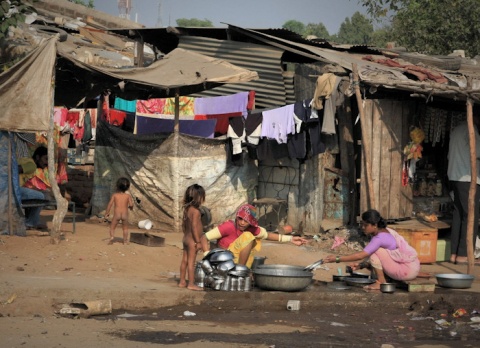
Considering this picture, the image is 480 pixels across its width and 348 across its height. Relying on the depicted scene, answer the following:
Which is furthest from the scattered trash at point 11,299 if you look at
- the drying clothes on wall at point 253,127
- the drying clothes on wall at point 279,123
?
the drying clothes on wall at point 253,127

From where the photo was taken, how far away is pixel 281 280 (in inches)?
375

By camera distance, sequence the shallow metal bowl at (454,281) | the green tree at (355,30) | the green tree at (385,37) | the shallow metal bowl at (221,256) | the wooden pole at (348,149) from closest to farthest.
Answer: the shallow metal bowl at (221,256)
the shallow metal bowl at (454,281)
the wooden pole at (348,149)
the green tree at (385,37)
the green tree at (355,30)

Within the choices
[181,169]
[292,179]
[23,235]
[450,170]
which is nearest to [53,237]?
[23,235]

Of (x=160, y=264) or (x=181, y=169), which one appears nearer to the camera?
(x=160, y=264)

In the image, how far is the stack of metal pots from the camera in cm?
947

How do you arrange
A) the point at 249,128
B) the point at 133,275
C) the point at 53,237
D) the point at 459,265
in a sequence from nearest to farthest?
the point at 133,275 < the point at 53,237 < the point at 459,265 < the point at 249,128

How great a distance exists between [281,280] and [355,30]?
7169 centimetres

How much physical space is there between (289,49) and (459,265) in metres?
4.42

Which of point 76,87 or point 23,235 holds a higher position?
point 76,87

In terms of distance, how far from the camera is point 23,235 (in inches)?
466

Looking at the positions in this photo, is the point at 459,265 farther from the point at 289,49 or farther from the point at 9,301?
the point at 9,301

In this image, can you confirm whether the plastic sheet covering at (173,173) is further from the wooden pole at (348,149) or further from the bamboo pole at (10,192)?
the bamboo pole at (10,192)

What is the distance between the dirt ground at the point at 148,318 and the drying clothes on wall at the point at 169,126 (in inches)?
143

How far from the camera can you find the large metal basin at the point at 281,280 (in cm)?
952
